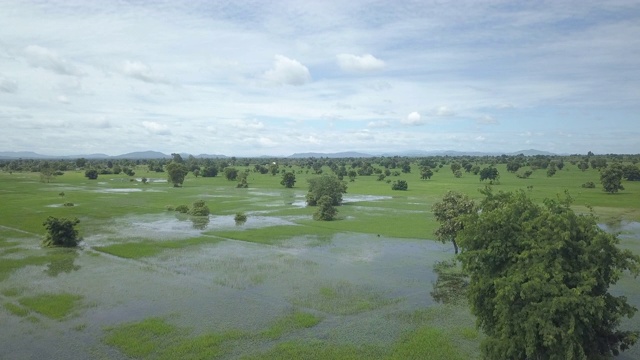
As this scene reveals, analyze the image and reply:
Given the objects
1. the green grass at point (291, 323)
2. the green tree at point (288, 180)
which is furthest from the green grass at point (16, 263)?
the green tree at point (288, 180)

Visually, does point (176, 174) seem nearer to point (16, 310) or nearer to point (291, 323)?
point (16, 310)

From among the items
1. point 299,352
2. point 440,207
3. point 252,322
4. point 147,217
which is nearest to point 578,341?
point 299,352

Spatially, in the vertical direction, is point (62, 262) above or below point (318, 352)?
above

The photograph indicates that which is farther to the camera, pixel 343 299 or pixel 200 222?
pixel 200 222

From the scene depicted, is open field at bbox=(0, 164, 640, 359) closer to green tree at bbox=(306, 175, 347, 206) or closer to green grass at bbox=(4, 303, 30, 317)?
green grass at bbox=(4, 303, 30, 317)

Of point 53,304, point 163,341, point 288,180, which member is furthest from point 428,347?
point 288,180

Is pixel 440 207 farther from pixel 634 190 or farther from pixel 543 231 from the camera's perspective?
pixel 634 190

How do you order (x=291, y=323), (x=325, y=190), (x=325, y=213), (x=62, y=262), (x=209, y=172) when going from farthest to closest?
(x=209, y=172) → (x=325, y=190) → (x=325, y=213) → (x=62, y=262) → (x=291, y=323)

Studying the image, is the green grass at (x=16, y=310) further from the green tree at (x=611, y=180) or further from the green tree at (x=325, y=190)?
the green tree at (x=611, y=180)
